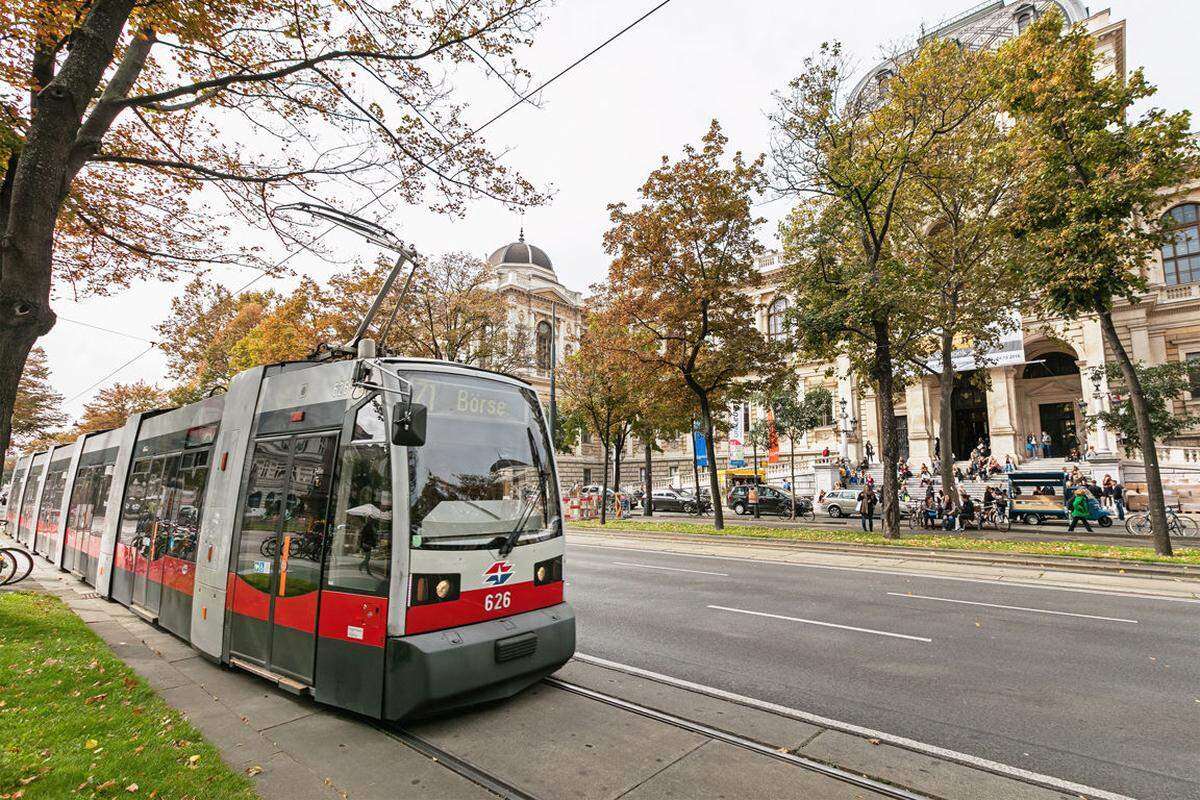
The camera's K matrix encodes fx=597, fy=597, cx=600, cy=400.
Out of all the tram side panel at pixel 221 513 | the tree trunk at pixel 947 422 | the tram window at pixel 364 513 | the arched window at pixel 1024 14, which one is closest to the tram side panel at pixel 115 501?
the tram side panel at pixel 221 513

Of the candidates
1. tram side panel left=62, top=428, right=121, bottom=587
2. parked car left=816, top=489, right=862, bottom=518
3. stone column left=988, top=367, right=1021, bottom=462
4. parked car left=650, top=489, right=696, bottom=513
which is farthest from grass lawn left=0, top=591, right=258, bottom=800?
stone column left=988, top=367, right=1021, bottom=462

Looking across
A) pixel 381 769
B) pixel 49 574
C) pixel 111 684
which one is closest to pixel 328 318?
pixel 49 574

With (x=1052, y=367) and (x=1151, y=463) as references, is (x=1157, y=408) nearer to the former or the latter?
(x=1052, y=367)

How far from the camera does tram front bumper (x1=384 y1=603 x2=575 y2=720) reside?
14.6 ft

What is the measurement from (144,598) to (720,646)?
812 centimetres

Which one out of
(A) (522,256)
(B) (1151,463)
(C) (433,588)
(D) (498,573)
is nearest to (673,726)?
(D) (498,573)

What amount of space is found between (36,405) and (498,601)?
2404 inches

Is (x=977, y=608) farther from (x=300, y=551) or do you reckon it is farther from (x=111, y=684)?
(x=111, y=684)

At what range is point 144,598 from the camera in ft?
28.2

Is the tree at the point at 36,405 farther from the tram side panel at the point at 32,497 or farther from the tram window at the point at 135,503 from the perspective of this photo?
the tram window at the point at 135,503

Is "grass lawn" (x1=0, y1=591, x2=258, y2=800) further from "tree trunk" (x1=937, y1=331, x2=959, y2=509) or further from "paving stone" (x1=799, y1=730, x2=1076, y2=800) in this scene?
"tree trunk" (x1=937, y1=331, x2=959, y2=509)

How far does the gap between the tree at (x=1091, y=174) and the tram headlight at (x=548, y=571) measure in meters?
14.4

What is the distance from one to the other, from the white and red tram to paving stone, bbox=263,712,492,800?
22 centimetres

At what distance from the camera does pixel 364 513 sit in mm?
4824
